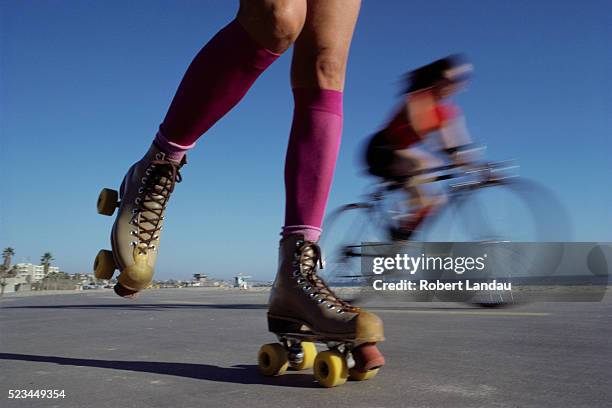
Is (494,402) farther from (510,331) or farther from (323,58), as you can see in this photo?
(510,331)

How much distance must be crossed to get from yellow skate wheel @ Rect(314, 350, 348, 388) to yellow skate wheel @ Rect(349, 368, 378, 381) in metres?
0.04

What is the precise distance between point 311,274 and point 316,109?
479mm

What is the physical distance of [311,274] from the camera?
1.51 metres

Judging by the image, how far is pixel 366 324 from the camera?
4.28ft

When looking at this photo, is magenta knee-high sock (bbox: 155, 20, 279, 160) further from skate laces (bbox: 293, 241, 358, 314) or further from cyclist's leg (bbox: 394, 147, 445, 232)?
cyclist's leg (bbox: 394, 147, 445, 232)

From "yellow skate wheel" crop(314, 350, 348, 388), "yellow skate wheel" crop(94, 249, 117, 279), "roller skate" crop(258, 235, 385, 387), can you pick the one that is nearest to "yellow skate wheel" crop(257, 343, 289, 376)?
"roller skate" crop(258, 235, 385, 387)

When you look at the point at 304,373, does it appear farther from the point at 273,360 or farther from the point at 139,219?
the point at 139,219

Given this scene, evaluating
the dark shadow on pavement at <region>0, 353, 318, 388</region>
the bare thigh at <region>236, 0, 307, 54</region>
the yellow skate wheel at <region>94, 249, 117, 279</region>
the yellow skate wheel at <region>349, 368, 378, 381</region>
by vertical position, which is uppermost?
the bare thigh at <region>236, 0, 307, 54</region>

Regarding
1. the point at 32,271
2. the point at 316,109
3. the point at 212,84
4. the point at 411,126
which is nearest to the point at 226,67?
the point at 212,84

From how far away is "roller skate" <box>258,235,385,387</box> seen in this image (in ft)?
4.20

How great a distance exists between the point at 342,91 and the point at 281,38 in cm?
37

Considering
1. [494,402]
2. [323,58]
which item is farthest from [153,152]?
[494,402]

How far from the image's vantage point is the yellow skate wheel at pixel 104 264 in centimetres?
142

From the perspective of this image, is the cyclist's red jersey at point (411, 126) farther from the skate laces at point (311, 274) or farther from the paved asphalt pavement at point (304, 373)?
the skate laces at point (311, 274)
